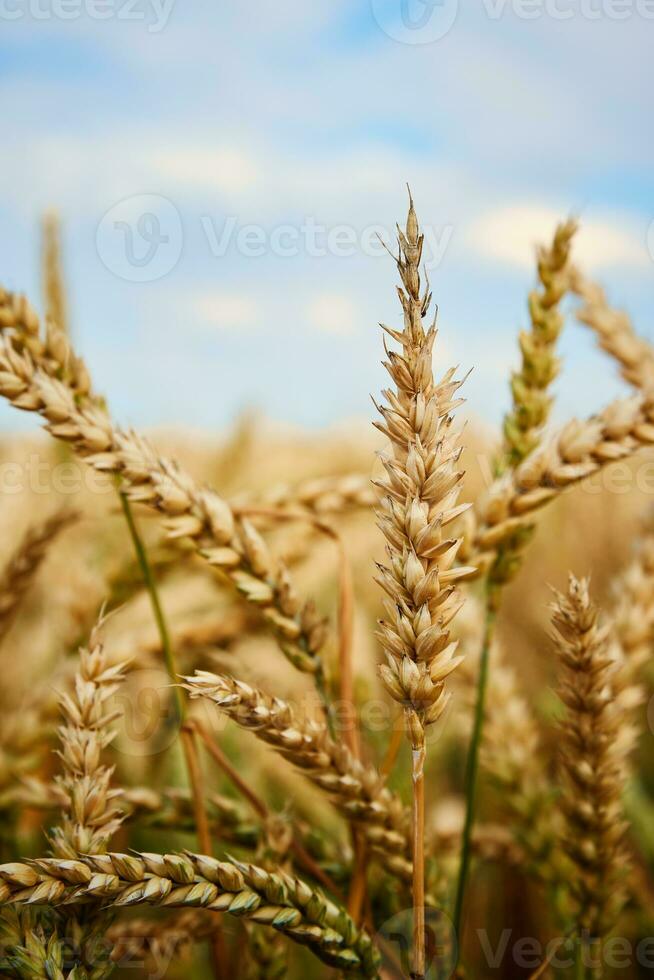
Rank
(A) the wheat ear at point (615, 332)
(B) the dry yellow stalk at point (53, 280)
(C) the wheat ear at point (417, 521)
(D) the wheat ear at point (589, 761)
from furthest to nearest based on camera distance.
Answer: (B) the dry yellow stalk at point (53, 280), (A) the wheat ear at point (615, 332), (D) the wheat ear at point (589, 761), (C) the wheat ear at point (417, 521)

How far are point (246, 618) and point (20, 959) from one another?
532 millimetres

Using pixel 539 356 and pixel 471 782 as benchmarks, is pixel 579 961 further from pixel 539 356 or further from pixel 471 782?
pixel 539 356

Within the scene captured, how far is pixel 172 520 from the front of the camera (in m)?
0.58

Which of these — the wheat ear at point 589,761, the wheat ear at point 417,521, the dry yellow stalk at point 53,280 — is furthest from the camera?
the dry yellow stalk at point 53,280

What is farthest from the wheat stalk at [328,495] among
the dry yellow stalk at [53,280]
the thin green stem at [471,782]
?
the dry yellow stalk at [53,280]

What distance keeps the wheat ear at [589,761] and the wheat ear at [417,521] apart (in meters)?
0.13

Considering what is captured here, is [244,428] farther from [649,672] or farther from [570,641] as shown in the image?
[570,641]

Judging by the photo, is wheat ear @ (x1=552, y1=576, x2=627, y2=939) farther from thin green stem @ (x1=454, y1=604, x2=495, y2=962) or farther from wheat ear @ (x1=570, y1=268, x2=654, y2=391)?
wheat ear @ (x1=570, y1=268, x2=654, y2=391)

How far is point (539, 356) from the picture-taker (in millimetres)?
683

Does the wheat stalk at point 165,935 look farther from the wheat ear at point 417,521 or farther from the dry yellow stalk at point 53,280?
the dry yellow stalk at point 53,280

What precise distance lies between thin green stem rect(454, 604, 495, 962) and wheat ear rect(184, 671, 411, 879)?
84 millimetres

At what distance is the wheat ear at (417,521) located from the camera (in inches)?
15.3

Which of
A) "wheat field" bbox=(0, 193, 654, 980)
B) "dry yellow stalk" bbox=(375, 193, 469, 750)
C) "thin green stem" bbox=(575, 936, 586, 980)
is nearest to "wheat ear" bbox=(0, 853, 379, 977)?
"wheat field" bbox=(0, 193, 654, 980)

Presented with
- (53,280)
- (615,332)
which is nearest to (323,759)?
(615,332)
